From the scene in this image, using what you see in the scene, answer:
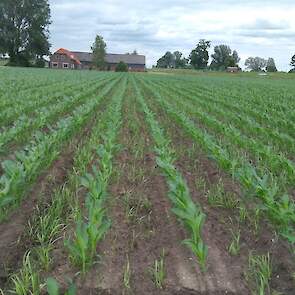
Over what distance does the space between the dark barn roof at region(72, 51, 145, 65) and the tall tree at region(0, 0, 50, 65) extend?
1681 inches

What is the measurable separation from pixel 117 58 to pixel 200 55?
24034mm

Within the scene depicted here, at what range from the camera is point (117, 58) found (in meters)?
119

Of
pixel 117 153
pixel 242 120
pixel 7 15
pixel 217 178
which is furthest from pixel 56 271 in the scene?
pixel 7 15

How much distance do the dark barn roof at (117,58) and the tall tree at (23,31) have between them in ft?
140

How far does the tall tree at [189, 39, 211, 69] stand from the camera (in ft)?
345

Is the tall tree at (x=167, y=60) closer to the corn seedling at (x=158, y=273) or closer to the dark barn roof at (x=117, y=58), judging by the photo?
the dark barn roof at (x=117, y=58)

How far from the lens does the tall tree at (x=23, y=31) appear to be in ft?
231

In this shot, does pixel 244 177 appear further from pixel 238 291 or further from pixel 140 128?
pixel 140 128

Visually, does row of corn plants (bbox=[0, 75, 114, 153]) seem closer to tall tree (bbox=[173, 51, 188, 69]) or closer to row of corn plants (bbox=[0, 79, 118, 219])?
row of corn plants (bbox=[0, 79, 118, 219])

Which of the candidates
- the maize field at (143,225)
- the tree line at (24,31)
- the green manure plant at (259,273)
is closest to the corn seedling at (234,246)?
the maize field at (143,225)

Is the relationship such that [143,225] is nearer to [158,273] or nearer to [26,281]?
[158,273]

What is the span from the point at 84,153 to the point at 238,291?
385cm

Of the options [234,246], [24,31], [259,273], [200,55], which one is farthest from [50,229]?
[200,55]

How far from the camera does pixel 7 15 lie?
71875 millimetres
